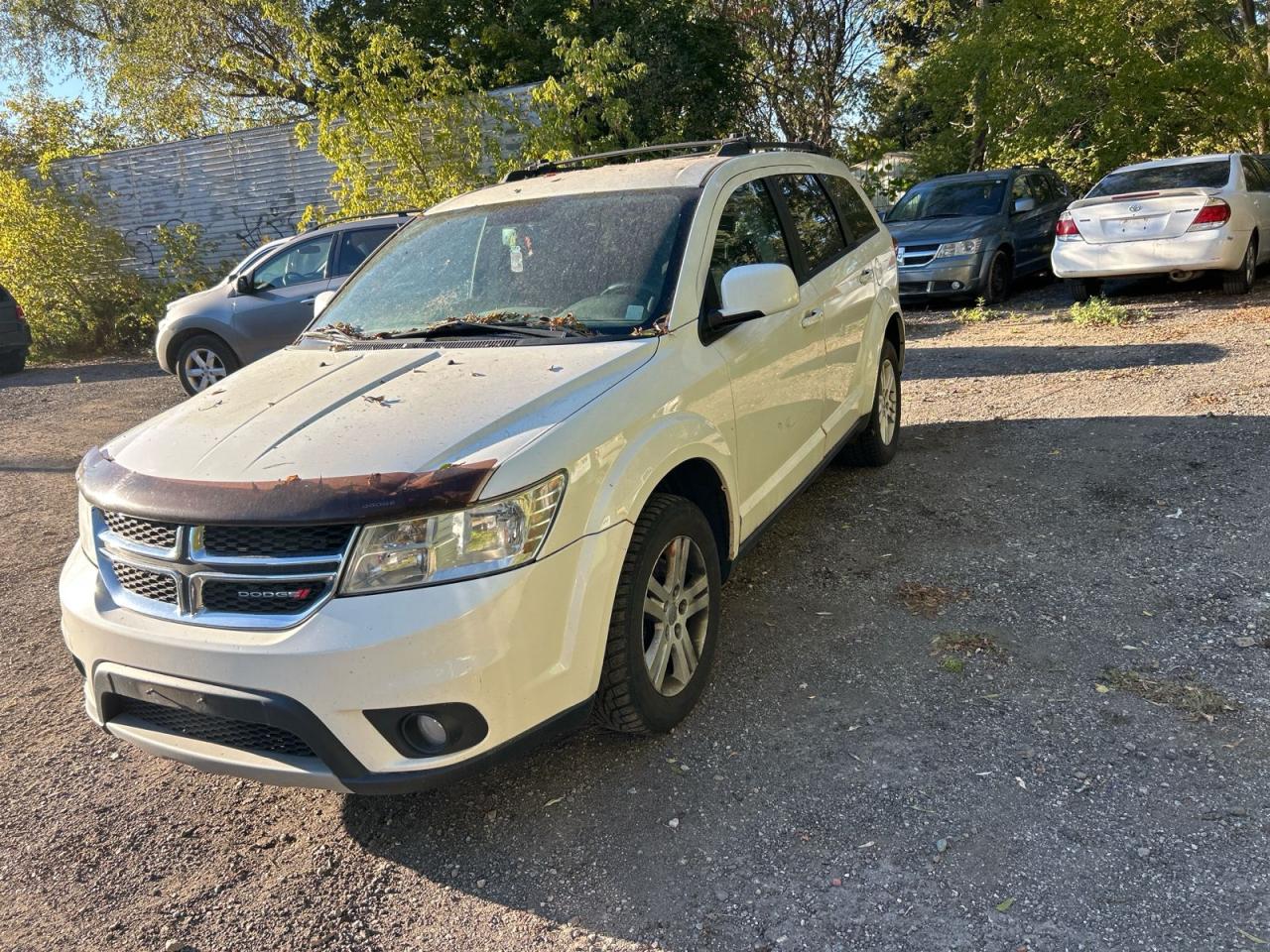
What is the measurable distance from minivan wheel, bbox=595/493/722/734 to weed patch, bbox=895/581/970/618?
105cm

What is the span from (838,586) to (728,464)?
1128mm

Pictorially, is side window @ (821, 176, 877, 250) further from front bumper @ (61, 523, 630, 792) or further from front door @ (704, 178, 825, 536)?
front bumper @ (61, 523, 630, 792)

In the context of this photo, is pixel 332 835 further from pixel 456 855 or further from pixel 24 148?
pixel 24 148

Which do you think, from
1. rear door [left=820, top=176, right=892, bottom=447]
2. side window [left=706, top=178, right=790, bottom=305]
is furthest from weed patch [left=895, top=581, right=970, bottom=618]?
side window [left=706, top=178, right=790, bottom=305]

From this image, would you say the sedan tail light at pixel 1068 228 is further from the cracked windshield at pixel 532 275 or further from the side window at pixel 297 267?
the cracked windshield at pixel 532 275

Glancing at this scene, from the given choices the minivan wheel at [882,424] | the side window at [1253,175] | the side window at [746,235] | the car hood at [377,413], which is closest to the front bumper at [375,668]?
the car hood at [377,413]

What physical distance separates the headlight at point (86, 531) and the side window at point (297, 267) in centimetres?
679

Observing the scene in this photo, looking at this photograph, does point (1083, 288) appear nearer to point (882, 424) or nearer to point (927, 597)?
point (882, 424)

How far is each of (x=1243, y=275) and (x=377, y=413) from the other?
34.9ft

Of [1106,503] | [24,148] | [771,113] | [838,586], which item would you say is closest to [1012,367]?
[1106,503]

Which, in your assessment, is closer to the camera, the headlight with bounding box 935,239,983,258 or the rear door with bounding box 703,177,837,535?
the rear door with bounding box 703,177,837,535

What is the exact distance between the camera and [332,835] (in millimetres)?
2916

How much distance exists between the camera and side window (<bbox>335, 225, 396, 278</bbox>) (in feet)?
30.2

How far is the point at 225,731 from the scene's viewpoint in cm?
260
